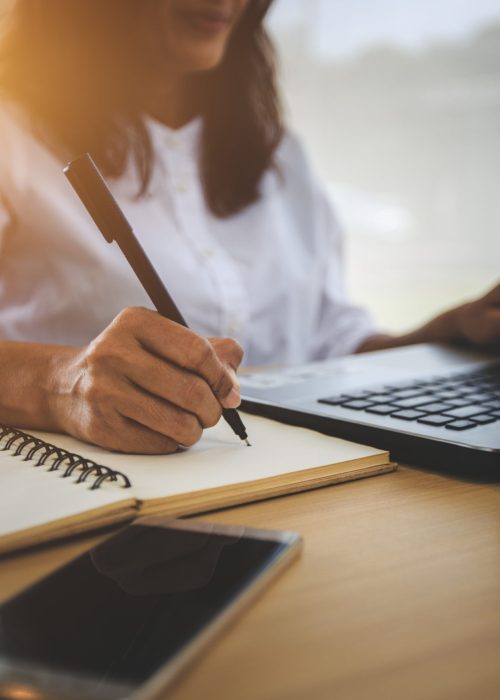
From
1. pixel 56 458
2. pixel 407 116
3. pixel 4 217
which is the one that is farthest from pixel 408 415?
pixel 407 116

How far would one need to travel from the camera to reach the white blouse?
0.83 metres

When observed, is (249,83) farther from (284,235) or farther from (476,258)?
(476,258)

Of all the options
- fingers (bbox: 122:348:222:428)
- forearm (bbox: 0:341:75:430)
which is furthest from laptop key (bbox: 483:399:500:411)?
forearm (bbox: 0:341:75:430)

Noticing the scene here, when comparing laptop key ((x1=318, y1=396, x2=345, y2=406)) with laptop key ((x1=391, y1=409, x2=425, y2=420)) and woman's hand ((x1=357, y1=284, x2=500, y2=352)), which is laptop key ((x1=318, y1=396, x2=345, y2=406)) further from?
woman's hand ((x1=357, y1=284, x2=500, y2=352))

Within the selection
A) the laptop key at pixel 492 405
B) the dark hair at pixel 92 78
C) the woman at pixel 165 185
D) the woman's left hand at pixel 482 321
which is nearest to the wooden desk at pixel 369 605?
Answer: the laptop key at pixel 492 405

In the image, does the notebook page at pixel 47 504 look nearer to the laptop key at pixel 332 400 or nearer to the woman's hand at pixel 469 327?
the laptop key at pixel 332 400

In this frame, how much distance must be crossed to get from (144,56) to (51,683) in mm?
920

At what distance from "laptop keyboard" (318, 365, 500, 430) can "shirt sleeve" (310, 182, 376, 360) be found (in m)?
0.47

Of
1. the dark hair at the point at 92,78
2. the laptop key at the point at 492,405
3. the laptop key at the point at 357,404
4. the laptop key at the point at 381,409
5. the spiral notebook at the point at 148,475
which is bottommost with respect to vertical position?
the laptop key at the point at 492,405

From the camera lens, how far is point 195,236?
0.95 meters

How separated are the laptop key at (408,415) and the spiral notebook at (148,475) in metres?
0.04

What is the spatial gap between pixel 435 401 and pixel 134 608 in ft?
1.10

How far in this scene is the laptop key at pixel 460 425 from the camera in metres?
0.45

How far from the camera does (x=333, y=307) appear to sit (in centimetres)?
116
